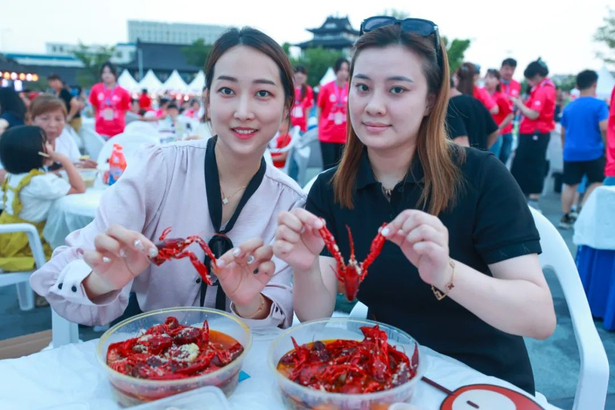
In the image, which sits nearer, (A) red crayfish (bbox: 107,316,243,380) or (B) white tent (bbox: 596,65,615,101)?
(A) red crayfish (bbox: 107,316,243,380)

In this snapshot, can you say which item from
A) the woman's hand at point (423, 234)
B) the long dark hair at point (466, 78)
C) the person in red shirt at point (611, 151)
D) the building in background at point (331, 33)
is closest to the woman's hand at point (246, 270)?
the woman's hand at point (423, 234)

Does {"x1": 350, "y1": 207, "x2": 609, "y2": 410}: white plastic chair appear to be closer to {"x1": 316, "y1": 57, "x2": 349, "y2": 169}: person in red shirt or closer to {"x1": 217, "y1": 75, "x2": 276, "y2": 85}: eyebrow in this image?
{"x1": 217, "y1": 75, "x2": 276, "y2": 85}: eyebrow

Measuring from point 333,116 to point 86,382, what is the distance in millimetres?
7266

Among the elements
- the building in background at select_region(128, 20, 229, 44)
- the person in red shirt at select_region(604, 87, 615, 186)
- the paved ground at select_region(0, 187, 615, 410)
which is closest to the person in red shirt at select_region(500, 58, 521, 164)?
the person in red shirt at select_region(604, 87, 615, 186)

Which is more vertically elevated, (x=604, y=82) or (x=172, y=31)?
(x=172, y=31)

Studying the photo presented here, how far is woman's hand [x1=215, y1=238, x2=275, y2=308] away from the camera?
1.32 meters

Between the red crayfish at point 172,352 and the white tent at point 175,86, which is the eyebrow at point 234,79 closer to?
the red crayfish at point 172,352

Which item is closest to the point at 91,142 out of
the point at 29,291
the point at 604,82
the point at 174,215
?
the point at 29,291

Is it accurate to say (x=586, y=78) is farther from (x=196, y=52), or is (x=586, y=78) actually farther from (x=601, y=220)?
(x=196, y=52)

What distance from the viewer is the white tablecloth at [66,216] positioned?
3.53m

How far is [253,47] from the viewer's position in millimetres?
1774

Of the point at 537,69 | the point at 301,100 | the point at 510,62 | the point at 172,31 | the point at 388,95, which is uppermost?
the point at 172,31

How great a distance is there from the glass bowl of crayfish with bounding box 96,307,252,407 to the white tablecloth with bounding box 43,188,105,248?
2.50 metres

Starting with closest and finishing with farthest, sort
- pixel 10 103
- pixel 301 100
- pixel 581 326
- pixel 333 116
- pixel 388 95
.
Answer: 1. pixel 388 95
2. pixel 581 326
3. pixel 10 103
4. pixel 333 116
5. pixel 301 100
